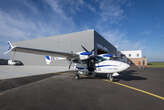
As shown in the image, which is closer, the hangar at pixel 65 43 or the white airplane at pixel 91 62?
the white airplane at pixel 91 62

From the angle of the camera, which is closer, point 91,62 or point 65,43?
point 91,62

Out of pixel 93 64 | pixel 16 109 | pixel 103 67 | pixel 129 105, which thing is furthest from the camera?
pixel 93 64

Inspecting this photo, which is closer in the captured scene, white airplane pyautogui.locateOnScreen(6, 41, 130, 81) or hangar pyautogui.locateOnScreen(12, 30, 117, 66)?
white airplane pyautogui.locateOnScreen(6, 41, 130, 81)

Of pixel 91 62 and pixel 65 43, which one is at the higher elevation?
pixel 65 43

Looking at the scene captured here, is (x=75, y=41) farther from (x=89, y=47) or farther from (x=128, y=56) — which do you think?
(x=128, y=56)

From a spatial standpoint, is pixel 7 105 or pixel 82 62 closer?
pixel 7 105

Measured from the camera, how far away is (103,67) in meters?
8.11

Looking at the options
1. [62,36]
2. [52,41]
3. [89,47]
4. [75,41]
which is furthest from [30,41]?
[89,47]

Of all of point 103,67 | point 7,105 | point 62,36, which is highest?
point 62,36

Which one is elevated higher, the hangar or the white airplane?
the hangar

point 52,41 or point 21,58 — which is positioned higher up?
point 52,41

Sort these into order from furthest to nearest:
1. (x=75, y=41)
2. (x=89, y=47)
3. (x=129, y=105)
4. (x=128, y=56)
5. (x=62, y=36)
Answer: (x=128, y=56) → (x=62, y=36) → (x=75, y=41) → (x=89, y=47) → (x=129, y=105)

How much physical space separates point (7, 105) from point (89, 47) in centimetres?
1756

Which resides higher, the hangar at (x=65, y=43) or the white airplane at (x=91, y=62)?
the hangar at (x=65, y=43)
